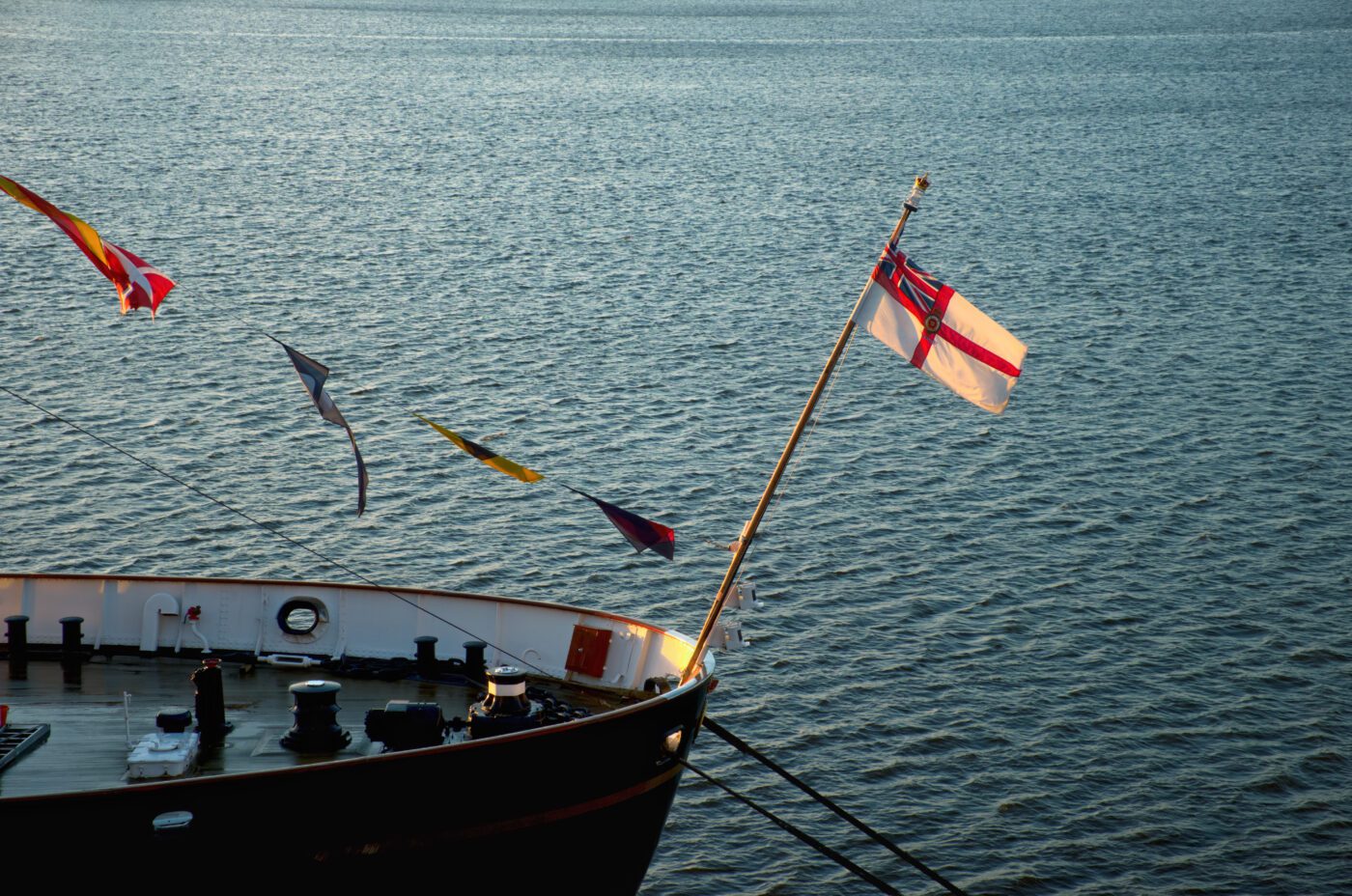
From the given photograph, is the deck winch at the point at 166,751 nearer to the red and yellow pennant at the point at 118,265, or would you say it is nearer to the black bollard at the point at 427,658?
the black bollard at the point at 427,658

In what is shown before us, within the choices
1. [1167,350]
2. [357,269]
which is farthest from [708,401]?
[357,269]

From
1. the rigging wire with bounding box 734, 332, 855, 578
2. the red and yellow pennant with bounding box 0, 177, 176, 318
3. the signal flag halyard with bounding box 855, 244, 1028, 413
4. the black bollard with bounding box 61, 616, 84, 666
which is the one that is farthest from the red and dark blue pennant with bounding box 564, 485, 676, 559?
the rigging wire with bounding box 734, 332, 855, 578

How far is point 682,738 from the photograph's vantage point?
67.4 ft

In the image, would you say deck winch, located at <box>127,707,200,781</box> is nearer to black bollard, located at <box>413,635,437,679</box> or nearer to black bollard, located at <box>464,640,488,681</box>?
black bollard, located at <box>413,635,437,679</box>

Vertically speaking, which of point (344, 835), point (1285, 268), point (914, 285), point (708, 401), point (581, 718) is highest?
point (1285, 268)

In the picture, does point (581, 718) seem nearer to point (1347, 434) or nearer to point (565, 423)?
point (565, 423)

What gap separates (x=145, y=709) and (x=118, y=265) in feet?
20.2

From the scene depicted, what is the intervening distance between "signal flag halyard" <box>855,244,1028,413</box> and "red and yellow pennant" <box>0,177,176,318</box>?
31.5 ft

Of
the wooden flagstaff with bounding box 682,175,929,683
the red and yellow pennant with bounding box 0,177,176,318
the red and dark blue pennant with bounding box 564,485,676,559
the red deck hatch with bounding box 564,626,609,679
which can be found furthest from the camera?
the red deck hatch with bounding box 564,626,609,679

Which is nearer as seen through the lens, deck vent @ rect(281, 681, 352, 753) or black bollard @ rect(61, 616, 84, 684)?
deck vent @ rect(281, 681, 352, 753)

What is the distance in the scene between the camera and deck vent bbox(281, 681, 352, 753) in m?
19.3

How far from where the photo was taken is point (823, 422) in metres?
45.0

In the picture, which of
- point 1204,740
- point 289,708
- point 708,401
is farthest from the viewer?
point 708,401

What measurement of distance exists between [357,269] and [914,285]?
1775 inches
